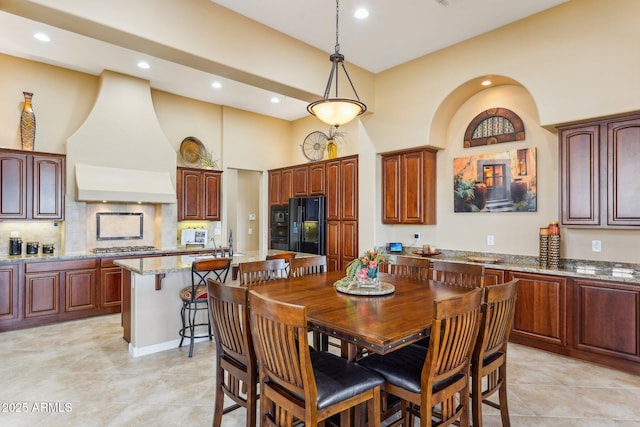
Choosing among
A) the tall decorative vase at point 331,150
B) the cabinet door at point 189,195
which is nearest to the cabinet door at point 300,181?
the tall decorative vase at point 331,150

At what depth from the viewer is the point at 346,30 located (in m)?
4.05

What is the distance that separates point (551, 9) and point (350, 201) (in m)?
3.40

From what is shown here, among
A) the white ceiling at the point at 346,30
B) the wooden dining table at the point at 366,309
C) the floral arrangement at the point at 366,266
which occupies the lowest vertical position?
the wooden dining table at the point at 366,309

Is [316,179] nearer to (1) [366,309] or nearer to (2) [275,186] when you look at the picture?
(2) [275,186]

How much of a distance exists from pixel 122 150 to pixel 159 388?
3.79 m

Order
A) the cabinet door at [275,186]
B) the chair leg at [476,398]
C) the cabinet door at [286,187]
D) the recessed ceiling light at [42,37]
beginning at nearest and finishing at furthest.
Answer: the chair leg at [476,398]
the recessed ceiling light at [42,37]
the cabinet door at [286,187]
the cabinet door at [275,186]

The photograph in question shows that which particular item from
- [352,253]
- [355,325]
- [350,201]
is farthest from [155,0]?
[352,253]

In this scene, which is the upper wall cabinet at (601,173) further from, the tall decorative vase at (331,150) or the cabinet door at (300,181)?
the cabinet door at (300,181)

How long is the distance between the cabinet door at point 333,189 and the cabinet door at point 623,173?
3.55 m

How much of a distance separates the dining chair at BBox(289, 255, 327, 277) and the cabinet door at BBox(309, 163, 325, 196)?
9.03ft

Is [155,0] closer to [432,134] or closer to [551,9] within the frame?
[432,134]

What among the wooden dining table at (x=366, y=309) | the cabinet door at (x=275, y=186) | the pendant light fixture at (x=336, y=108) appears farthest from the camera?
the cabinet door at (x=275, y=186)

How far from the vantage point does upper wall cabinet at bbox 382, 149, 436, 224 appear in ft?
16.1

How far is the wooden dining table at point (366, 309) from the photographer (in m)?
1.72
